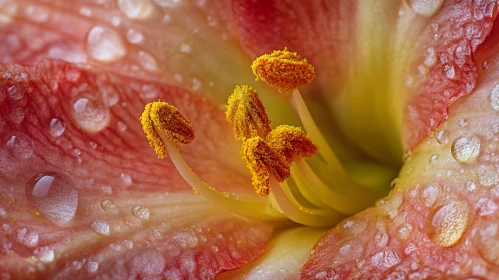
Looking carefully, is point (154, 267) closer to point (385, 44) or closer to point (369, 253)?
point (369, 253)

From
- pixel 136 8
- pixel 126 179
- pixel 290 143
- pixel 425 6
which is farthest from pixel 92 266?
pixel 425 6

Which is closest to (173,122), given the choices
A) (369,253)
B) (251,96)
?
(251,96)

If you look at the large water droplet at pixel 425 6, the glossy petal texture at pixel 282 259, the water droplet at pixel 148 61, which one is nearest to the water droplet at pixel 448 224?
the glossy petal texture at pixel 282 259

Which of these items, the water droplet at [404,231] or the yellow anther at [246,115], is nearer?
the water droplet at [404,231]

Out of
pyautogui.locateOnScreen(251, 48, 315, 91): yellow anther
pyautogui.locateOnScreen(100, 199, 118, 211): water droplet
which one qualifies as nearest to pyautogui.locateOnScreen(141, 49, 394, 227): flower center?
pyautogui.locateOnScreen(251, 48, 315, 91): yellow anther

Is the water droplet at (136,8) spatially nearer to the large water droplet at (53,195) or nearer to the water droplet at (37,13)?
the water droplet at (37,13)

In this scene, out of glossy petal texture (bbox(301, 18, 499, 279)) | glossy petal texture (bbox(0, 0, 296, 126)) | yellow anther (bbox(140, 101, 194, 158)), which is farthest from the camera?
glossy petal texture (bbox(0, 0, 296, 126))

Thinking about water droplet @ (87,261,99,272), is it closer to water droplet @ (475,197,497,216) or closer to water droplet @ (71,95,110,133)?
water droplet @ (71,95,110,133)
